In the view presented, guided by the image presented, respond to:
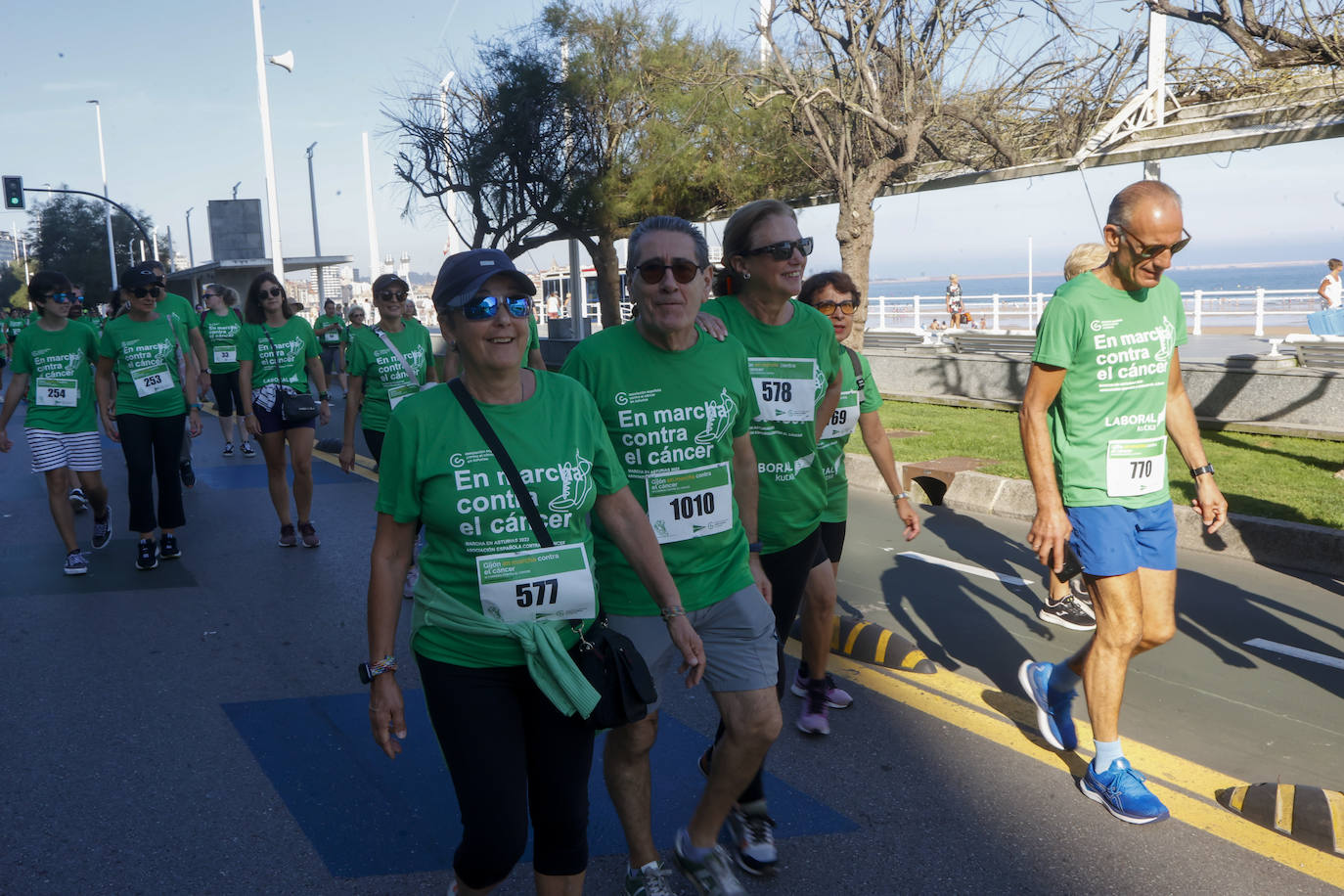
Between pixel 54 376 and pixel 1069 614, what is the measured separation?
6312 mm

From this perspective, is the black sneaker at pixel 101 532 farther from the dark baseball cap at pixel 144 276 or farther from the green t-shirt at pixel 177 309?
the dark baseball cap at pixel 144 276

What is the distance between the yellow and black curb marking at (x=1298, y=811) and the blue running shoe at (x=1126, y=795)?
25 cm

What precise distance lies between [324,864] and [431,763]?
0.74 m

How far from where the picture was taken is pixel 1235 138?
14078 millimetres

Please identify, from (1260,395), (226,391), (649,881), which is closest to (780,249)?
(649,881)

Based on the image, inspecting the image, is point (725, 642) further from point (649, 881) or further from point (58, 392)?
point (58, 392)

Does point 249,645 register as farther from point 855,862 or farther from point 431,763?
point 855,862

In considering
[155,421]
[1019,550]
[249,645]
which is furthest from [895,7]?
[249,645]

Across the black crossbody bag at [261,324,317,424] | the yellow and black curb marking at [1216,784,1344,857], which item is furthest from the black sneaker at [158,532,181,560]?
the yellow and black curb marking at [1216,784,1344,857]

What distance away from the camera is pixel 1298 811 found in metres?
3.37

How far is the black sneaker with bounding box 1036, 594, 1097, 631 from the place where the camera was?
222 inches

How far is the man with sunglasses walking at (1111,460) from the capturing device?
3.57 meters

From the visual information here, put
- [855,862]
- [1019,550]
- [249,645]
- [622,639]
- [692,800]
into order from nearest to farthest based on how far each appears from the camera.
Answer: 1. [622,639]
2. [855,862]
3. [692,800]
4. [249,645]
5. [1019,550]

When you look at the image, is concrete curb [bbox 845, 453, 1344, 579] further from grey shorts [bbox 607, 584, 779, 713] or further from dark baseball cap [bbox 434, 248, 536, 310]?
dark baseball cap [bbox 434, 248, 536, 310]
